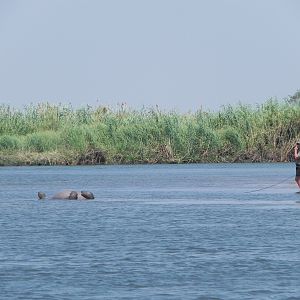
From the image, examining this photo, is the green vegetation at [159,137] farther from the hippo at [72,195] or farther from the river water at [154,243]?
the hippo at [72,195]

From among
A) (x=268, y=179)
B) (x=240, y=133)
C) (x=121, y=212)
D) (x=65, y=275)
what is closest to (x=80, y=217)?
(x=121, y=212)

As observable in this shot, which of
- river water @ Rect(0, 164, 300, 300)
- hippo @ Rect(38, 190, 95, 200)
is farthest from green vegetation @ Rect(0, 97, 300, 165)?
hippo @ Rect(38, 190, 95, 200)

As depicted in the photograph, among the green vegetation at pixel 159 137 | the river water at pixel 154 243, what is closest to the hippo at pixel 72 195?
the river water at pixel 154 243

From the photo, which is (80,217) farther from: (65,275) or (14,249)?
(65,275)

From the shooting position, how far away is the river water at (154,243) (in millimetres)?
19266

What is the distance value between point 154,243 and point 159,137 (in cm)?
3844

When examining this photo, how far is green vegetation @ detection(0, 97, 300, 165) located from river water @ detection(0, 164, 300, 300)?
15301mm

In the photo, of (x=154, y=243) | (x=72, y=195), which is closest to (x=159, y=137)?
(x=72, y=195)

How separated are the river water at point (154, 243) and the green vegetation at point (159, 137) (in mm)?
15301

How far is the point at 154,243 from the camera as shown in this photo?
25.0m

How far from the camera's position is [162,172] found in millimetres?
57812

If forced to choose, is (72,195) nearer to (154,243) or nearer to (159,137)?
(154,243)

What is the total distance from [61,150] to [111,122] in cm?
272

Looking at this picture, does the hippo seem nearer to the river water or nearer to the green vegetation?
the river water
